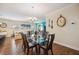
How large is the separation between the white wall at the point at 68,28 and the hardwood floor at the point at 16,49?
11cm

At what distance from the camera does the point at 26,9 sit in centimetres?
201

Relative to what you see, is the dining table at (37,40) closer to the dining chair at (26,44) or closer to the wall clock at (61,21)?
the dining chair at (26,44)

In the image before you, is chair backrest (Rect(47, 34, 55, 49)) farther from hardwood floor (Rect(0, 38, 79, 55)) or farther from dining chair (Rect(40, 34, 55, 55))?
hardwood floor (Rect(0, 38, 79, 55))

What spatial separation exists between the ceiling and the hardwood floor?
569 mm

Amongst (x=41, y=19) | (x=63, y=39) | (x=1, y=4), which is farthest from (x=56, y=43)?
(x=1, y=4)

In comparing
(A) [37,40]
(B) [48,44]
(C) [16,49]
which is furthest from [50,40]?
(C) [16,49]

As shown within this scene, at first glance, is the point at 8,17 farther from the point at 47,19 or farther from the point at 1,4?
the point at 47,19

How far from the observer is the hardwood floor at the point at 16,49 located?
1989 millimetres

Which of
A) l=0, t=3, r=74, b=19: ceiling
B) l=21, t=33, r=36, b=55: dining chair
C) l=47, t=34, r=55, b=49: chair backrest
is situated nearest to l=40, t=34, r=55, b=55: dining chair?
l=47, t=34, r=55, b=49: chair backrest

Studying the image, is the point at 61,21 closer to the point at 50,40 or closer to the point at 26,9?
the point at 50,40

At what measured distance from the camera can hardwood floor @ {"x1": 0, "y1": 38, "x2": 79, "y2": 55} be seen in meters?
1.99

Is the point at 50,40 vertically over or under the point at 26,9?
under

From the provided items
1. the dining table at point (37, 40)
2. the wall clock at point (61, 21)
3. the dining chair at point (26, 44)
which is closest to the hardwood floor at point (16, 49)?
the dining chair at point (26, 44)

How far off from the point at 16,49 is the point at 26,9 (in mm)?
916
